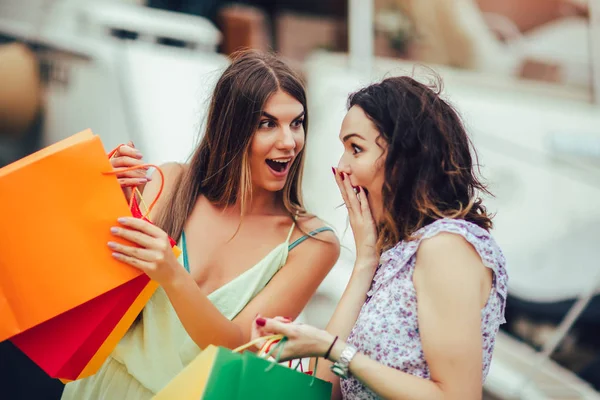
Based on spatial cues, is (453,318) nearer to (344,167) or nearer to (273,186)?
(344,167)

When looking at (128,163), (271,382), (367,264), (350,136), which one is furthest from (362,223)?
(128,163)

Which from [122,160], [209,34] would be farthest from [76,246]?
[209,34]

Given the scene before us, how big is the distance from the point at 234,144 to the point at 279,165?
12 centimetres

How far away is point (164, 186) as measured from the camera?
171 centimetres

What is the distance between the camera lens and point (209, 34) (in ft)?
17.1

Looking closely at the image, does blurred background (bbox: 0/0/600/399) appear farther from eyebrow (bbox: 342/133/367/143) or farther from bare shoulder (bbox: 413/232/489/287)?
bare shoulder (bbox: 413/232/489/287)

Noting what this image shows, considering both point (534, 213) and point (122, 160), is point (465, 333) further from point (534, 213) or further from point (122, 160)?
point (534, 213)

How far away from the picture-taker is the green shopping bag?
109cm

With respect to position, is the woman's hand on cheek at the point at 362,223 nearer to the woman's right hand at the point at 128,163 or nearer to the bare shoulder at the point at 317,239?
the bare shoulder at the point at 317,239

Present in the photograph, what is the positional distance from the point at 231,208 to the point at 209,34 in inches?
150

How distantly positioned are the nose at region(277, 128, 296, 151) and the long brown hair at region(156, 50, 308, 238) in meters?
0.07

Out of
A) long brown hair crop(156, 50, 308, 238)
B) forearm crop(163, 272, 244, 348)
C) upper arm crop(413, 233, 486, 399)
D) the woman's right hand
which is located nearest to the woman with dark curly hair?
upper arm crop(413, 233, 486, 399)

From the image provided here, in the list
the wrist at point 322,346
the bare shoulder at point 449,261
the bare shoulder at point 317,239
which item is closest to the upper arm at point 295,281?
the bare shoulder at point 317,239

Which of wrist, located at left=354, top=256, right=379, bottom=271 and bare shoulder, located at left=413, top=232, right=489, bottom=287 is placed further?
wrist, located at left=354, top=256, right=379, bottom=271
